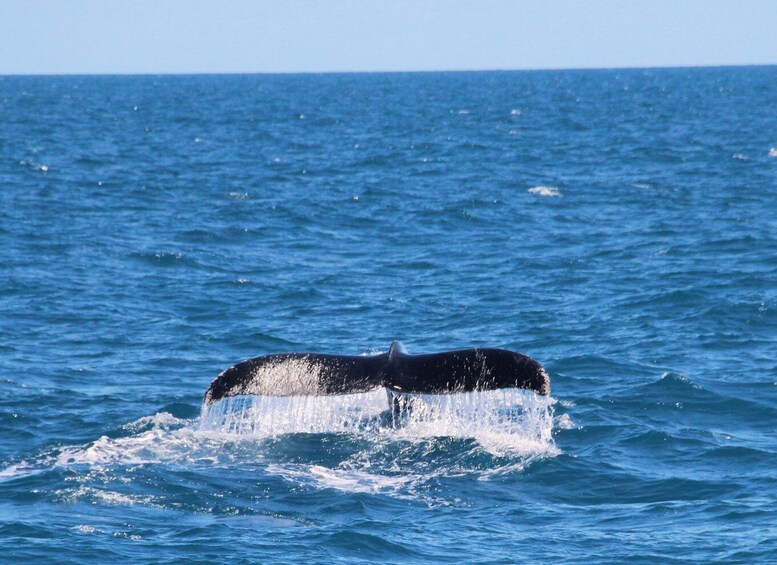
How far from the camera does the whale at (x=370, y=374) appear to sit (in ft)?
37.1

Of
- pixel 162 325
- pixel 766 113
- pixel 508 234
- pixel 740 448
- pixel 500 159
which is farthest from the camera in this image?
pixel 766 113

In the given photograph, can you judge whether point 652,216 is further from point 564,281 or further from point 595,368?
point 595,368

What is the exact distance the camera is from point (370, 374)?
11.8m

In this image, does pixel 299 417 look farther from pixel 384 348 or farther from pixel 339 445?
Answer: pixel 384 348

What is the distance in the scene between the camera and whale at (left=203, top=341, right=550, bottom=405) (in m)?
11.3

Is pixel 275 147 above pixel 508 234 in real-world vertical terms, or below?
above

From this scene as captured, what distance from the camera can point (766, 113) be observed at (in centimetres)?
8012

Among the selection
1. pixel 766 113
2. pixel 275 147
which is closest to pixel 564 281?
pixel 275 147

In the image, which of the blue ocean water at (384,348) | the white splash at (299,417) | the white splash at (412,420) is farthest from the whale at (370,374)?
the white splash at (299,417)

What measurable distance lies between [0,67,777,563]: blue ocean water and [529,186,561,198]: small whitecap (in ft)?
0.73

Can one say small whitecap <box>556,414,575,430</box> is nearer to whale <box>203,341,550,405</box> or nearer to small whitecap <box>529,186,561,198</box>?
whale <box>203,341,550,405</box>

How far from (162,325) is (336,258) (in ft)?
23.8

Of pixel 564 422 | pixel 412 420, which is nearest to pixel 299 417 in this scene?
pixel 412 420

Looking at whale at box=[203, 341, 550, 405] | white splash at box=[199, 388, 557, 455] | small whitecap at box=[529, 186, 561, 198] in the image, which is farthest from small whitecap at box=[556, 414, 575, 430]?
small whitecap at box=[529, 186, 561, 198]
